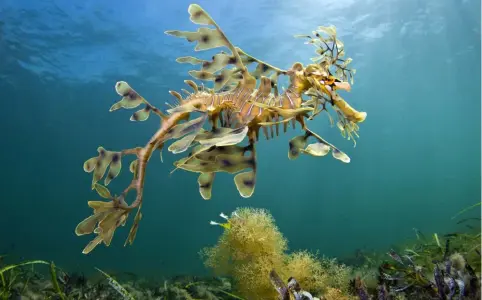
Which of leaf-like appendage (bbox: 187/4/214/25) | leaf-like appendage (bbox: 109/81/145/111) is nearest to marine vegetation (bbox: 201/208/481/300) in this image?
leaf-like appendage (bbox: 109/81/145/111)

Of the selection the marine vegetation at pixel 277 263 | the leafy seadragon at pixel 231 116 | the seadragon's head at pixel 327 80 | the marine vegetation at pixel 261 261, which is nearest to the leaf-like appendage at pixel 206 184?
the leafy seadragon at pixel 231 116

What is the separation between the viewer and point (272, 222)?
3.73m

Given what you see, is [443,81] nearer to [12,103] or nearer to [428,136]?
[428,136]

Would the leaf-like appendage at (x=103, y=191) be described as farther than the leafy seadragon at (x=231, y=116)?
Yes

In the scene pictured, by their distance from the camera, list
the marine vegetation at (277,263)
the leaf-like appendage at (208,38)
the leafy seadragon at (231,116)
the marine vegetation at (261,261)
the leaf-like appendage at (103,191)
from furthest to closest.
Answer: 1. the marine vegetation at (261,261)
2. the marine vegetation at (277,263)
3. the leaf-like appendage at (103,191)
4. the leaf-like appendage at (208,38)
5. the leafy seadragon at (231,116)

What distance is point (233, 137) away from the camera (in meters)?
1.63

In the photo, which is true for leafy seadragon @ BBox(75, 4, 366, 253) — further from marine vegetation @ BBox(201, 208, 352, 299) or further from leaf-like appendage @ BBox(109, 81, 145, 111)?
marine vegetation @ BBox(201, 208, 352, 299)

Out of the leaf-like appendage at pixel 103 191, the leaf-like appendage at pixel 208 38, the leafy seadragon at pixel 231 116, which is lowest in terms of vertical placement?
the leaf-like appendage at pixel 103 191

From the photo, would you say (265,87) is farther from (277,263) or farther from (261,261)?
(277,263)

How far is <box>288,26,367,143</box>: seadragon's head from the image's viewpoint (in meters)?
1.82

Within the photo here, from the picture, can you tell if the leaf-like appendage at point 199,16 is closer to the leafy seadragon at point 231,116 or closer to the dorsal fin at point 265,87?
the leafy seadragon at point 231,116

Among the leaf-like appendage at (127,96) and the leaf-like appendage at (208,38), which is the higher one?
the leaf-like appendage at (208,38)

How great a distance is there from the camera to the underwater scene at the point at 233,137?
1.97 meters

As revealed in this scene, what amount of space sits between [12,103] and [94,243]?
30.4 m
